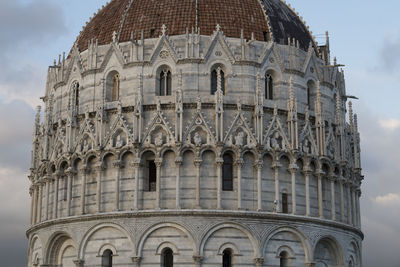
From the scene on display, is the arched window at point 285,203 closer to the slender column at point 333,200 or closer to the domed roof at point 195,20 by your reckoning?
the slender column at point 333,200

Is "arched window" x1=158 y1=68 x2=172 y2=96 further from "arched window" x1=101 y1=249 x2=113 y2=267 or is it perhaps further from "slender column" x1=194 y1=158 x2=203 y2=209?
"arched window" x1=101 y1=249 x2=113 y2=267

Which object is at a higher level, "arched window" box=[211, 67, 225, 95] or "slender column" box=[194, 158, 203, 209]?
"arched window" box=[211, 67, 225, 95]

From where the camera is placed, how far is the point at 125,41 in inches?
1661

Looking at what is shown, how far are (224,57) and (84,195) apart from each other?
1103 centimetres

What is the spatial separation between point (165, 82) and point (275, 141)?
277 inches

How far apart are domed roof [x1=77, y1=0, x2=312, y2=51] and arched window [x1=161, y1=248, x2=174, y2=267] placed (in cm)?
1257

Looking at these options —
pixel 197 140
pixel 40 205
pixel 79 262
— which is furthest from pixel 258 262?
pixel 40 205

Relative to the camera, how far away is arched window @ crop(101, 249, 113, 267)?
38.4m

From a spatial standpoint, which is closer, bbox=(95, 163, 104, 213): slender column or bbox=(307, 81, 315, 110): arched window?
bbox=(95, 163, 104, 213): slender column

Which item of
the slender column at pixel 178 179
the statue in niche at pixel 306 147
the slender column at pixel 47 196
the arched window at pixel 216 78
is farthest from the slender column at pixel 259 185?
the slender column at pixel 47 196

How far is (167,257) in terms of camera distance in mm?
37719

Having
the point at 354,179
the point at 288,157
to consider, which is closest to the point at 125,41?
the point at 288,157

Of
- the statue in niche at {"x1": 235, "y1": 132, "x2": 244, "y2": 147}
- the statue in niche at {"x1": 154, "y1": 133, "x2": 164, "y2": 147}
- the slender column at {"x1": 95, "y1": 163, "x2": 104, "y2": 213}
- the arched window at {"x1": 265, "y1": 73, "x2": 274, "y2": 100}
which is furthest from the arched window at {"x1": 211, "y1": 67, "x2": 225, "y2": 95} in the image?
the slender column at {"x1": 95, "y1": 163, "x2": 104, "y2": 213}

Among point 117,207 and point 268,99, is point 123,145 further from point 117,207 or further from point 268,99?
point 268,99
